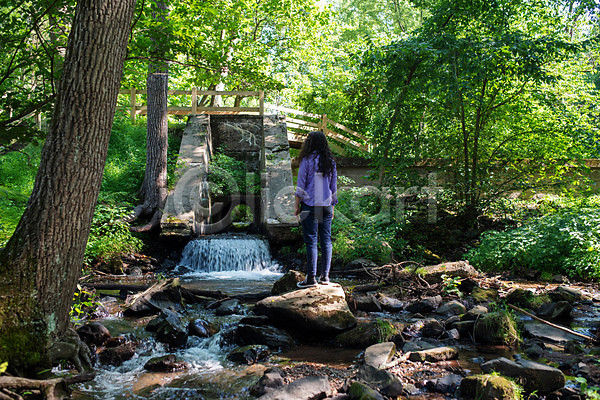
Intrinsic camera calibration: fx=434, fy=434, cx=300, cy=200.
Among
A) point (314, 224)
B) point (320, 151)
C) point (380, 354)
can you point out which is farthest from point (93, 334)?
point (320, 151)

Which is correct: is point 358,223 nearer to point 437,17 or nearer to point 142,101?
point 437,17

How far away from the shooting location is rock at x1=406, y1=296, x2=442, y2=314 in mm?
6439

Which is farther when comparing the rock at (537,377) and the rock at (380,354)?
the rock at (380,354)

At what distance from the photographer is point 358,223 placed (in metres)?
10.8

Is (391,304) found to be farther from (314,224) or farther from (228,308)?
(228,308)

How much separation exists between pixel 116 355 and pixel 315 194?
2.98 metres

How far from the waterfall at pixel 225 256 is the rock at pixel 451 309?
501cm

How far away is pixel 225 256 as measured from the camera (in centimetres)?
1076

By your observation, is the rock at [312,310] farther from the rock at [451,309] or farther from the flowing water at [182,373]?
the rock at [451,309]

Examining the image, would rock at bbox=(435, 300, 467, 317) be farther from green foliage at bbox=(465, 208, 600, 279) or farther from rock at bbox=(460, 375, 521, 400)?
green foliage at bbox=(465, 208, 600, 279)

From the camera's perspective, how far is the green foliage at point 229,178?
45.8ft

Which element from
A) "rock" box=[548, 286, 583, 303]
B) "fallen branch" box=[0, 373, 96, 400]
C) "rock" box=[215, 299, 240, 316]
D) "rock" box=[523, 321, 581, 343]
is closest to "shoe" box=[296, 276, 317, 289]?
"rock" box=[215, 299, 240, 316]

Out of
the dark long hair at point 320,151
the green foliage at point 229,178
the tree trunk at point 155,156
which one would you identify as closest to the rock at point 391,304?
the dark long hair at point 320,151

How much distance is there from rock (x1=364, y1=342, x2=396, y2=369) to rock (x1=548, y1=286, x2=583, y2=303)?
345cm
